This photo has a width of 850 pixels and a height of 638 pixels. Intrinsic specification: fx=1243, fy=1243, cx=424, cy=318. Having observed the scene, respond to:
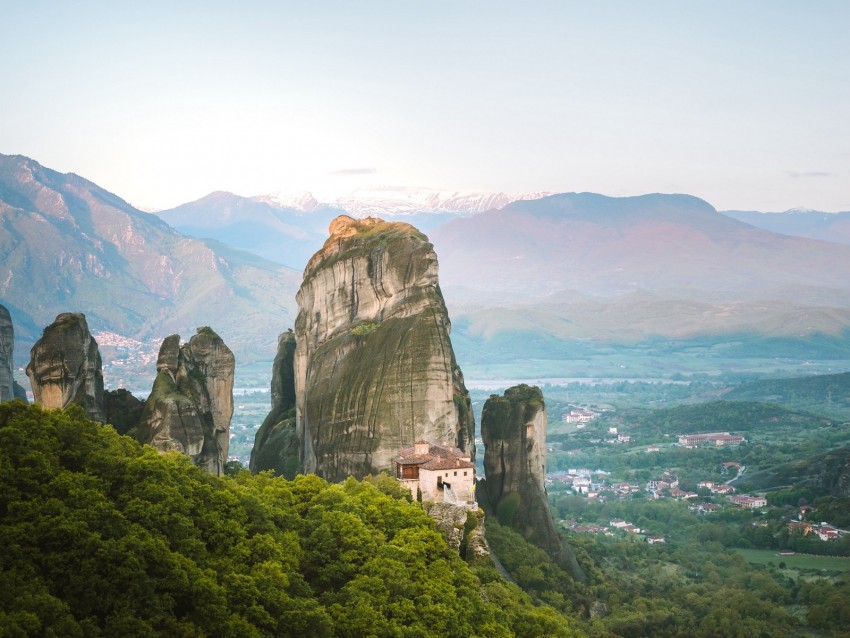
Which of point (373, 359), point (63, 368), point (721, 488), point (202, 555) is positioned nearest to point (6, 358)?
point (63, 368)

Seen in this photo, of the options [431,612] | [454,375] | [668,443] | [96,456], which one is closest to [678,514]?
[454,375]

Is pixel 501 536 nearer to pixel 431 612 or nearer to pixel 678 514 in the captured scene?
pixel 431 612

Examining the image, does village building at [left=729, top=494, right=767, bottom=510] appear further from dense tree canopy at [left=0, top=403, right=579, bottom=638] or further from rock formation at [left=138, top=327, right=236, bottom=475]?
dense tree canopy at [left=0, top=403, right=579, bottom=638]

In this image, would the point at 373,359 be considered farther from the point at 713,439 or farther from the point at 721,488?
the point at 713,439

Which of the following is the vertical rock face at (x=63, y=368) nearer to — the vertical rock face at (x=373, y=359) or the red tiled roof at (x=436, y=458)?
the vertical rock face at (x=373, y=359)

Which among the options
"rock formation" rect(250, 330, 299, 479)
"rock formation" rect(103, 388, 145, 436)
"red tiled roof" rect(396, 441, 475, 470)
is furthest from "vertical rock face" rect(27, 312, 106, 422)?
"rock formation" rect(250, 330, 299, 479)
